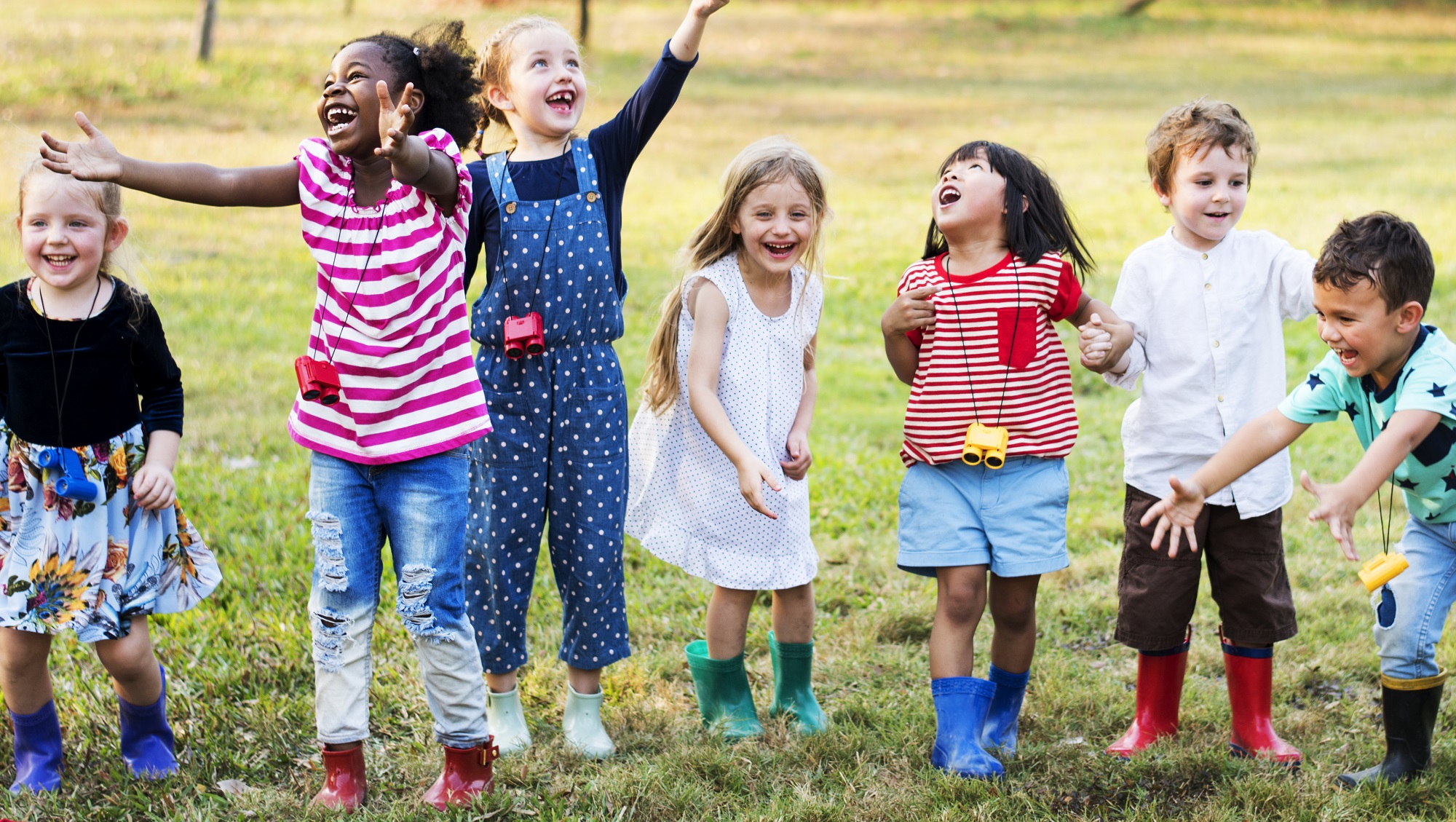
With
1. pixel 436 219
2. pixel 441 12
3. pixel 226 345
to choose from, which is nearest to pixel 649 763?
pixel 436 219

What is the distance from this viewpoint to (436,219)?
3025 millimetres

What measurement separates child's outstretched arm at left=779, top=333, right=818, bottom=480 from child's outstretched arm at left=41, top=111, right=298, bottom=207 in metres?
1.34

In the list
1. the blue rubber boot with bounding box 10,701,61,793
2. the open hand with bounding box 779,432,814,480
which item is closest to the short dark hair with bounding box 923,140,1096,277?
the open hand with bounding box 779,432,814,480

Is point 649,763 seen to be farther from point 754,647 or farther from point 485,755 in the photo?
point 754,647

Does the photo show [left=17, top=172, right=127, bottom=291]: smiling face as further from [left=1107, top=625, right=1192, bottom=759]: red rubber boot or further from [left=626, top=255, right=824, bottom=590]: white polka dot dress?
[left=1107, top=625, right=1192, bottom=759]: red rubber boot

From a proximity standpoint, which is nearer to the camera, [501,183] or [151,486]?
[151,486]

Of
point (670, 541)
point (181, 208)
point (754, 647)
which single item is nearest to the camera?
point (670, 541)

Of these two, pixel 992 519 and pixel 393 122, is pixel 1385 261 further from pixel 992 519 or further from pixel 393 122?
pixel 393 122

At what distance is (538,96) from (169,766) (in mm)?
1871

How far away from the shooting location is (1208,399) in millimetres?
3326

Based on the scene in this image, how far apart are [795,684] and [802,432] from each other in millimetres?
681

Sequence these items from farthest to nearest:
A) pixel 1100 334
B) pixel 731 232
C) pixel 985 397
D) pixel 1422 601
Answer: pixel 731 232, pixel 985 397, pixel 1100 334, pixel 1422 601

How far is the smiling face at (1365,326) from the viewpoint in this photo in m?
2.91

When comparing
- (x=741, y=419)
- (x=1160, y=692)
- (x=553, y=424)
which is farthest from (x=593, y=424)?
(x=1160, y=692)
